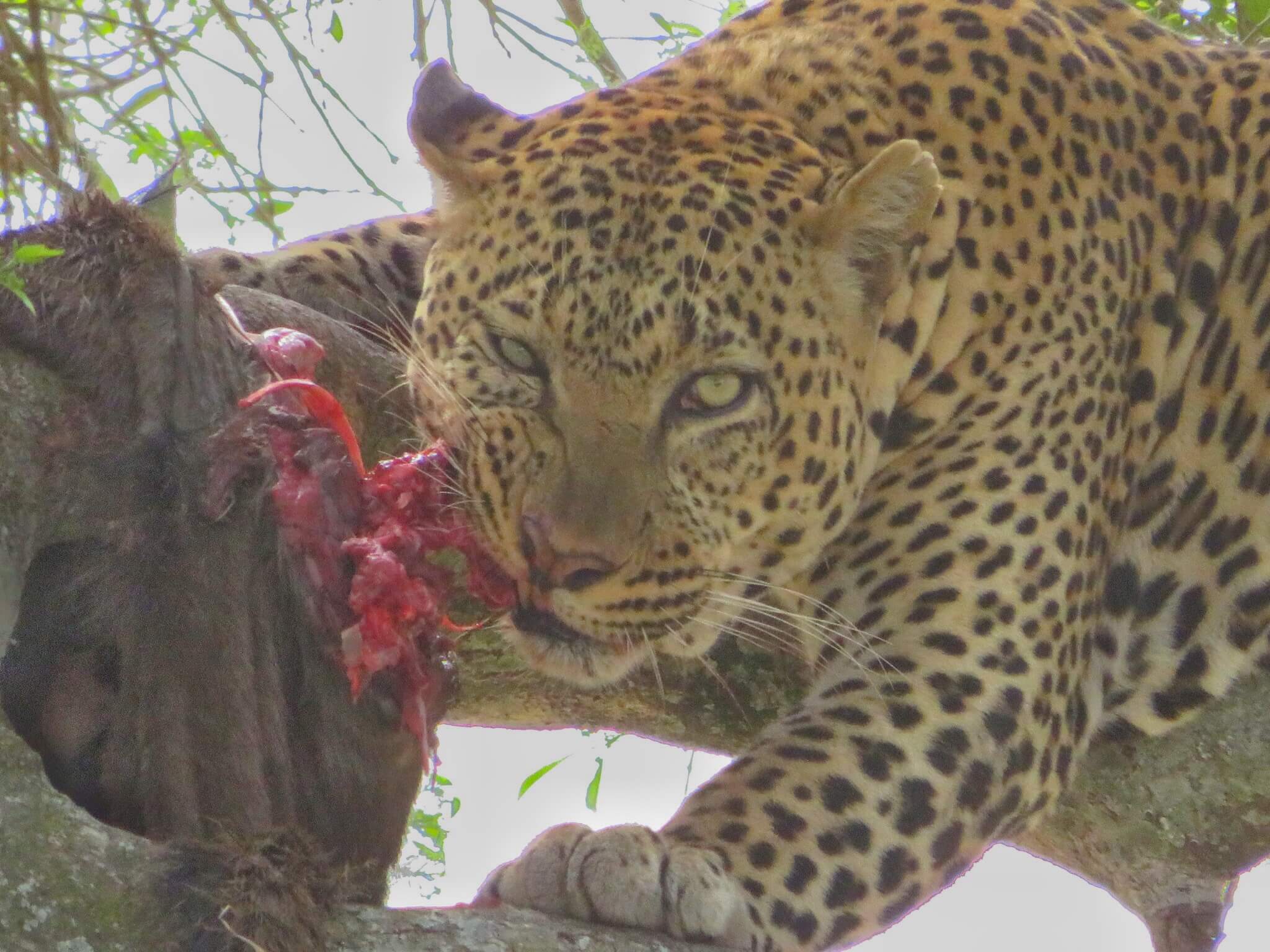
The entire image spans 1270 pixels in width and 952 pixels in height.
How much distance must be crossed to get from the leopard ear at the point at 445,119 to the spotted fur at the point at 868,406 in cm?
1

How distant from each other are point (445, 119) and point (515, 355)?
748mm

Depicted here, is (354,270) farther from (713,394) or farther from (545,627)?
(545,627)

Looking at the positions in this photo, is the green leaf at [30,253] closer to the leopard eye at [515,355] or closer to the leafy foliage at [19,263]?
the leafy foliage at [19,263]

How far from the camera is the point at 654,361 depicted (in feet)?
11.5

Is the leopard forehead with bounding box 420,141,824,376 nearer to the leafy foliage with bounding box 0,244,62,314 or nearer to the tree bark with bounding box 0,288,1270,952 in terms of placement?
the tree bark with bounding box 0,288,1270,952

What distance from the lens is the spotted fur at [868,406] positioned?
11.4ft

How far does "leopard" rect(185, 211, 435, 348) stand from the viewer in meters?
4.09

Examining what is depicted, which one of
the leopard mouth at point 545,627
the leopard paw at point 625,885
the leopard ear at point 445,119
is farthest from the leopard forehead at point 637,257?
the leopard paw at point 625,885

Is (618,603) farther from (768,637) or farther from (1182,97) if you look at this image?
(1182,97)

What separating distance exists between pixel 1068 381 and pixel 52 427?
228cm

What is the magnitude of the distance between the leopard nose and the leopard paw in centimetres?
48

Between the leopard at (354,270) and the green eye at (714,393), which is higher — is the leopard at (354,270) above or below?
above

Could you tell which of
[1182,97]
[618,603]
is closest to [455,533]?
[618,603]

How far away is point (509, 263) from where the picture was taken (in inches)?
145
